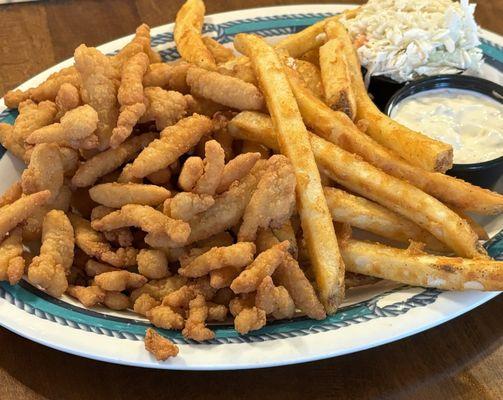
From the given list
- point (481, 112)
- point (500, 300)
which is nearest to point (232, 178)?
point (500, 300)

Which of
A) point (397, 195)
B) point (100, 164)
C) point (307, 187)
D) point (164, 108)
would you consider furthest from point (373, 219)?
point (100, 164)

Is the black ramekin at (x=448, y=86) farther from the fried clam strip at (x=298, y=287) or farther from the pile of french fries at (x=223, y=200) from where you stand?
the fried clam strip at (x=298, y=287)

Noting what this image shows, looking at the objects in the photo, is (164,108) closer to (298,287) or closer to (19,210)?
(19,210)

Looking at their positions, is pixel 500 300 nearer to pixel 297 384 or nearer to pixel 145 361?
pixel 297 384

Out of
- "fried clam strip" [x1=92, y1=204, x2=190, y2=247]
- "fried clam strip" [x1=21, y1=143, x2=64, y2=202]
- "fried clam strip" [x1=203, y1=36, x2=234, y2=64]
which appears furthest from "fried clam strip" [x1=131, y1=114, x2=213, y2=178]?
"fried clam strip" [x1=203, y1=36, x2=234, y2=64]

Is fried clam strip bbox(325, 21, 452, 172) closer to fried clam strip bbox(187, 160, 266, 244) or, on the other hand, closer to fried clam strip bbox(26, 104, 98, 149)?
fried clam strip bbox(187, 160, 266, 244)
